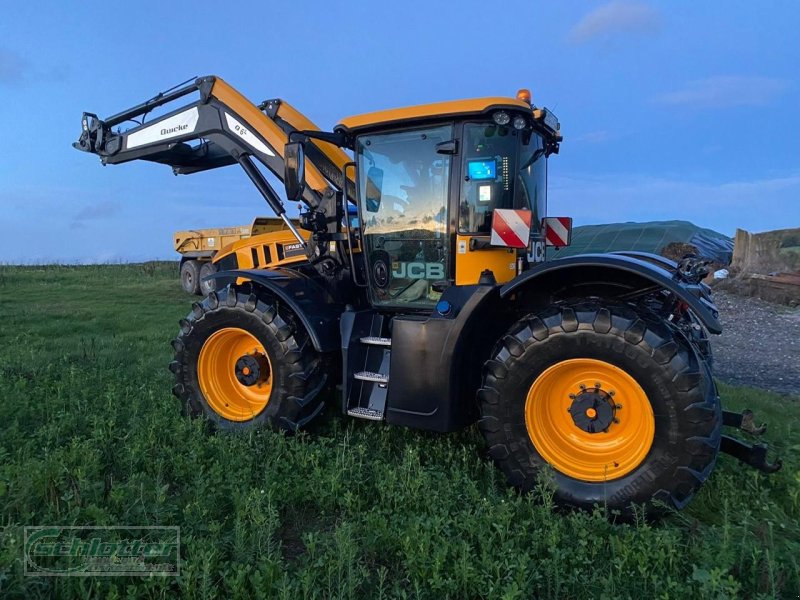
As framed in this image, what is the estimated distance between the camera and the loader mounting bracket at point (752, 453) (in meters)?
3.62

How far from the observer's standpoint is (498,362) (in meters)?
3.83

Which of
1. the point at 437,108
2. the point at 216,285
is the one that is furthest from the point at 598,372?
the point at 216,285

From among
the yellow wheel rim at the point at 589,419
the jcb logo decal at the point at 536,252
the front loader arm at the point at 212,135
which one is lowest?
the yellow wheel rim at the point at 589,419

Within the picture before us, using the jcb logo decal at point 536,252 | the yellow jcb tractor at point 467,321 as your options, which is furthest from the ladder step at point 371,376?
the jcb logo decal at point 536,252

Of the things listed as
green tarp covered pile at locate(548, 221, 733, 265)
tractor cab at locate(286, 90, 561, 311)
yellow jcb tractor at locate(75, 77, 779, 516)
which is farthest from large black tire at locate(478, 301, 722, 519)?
green tarp covered pile at locate(548, 221, 733, 265)

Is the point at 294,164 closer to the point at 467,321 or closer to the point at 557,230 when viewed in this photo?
the point at 467,321

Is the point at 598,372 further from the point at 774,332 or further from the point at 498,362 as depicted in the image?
the point at 774,332

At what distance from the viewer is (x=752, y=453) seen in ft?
12.1

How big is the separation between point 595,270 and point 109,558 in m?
3.39

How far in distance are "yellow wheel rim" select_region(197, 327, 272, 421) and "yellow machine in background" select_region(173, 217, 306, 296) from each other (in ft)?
4.78

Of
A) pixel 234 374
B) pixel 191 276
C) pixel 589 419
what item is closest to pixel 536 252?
pixel 589 419
